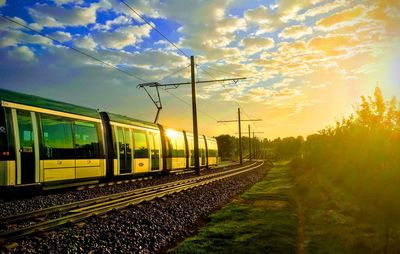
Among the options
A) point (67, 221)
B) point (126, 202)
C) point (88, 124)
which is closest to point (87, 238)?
point (67, 221)

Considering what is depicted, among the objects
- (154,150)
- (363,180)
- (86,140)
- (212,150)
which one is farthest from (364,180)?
(212,150)

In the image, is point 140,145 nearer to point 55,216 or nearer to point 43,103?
point 43,103

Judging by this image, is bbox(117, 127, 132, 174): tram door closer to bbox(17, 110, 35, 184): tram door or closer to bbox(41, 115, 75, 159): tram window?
bbox(41, 115, 75, 159): tram window

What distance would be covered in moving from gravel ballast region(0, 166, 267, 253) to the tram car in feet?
13.1

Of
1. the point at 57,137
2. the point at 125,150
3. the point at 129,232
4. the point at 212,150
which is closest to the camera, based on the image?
the point at 129,232

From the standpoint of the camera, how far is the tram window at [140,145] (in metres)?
22.6

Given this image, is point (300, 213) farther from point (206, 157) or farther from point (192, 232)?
point (206, 157)

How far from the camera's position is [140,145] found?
23.2 metres

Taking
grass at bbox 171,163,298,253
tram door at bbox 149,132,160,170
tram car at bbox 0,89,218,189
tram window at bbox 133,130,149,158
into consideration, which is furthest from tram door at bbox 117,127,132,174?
grass at bbox 171,163,298,253

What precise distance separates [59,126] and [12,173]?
3.37 metres

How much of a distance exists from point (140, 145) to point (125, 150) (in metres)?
2.28

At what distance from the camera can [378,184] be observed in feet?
66.6

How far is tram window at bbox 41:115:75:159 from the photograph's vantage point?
1412 cm

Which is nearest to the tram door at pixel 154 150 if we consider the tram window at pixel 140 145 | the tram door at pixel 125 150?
the tram window at pixel 140 145
